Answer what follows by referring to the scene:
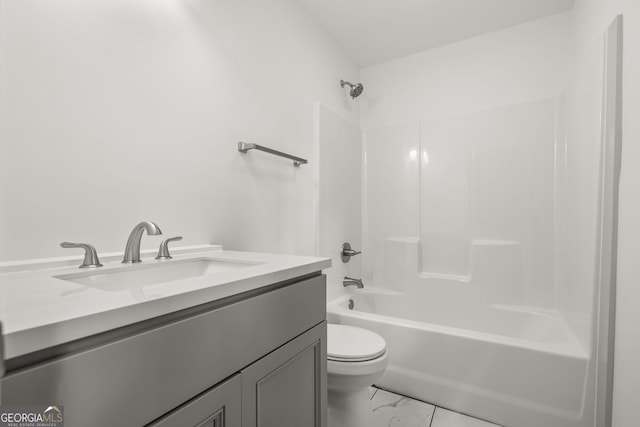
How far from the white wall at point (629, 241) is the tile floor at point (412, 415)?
608 mm

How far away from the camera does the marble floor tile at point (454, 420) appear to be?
144 centimetres

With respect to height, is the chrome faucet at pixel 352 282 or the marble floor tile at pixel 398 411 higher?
the chrome faucet at pixel 352 282

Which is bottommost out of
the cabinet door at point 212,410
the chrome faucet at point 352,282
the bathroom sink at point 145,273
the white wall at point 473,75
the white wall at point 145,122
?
the chrome faucet at point 352,282

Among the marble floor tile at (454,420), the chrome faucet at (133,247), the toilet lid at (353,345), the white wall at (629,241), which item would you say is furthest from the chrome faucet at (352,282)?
the chrome faucet at (133,247)

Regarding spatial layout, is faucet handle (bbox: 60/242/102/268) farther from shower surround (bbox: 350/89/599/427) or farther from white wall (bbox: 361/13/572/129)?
white wall (bbox: 361/13/572/129)

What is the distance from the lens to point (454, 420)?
4.84 ft

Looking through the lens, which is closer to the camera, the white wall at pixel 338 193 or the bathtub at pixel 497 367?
the bathtub at pixel 497 367

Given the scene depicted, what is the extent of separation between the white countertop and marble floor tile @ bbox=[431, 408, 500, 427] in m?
1.29

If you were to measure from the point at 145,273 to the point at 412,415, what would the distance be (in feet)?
4.83

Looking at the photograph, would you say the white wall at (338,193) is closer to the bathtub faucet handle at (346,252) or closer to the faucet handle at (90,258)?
the bathtub faucet handle at (346,252)

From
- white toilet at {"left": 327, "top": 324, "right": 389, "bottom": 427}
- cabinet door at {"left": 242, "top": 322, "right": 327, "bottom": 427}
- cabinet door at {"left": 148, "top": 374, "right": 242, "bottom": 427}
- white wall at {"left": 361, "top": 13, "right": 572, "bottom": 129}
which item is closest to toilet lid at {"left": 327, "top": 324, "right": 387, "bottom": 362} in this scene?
white toilet at {"left": 327, "top": 324, "right": 389, "bottom": 427}

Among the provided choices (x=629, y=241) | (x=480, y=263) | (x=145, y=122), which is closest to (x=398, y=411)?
(x=480, y=263)

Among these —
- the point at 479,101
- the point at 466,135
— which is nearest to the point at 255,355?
the point at 466,135

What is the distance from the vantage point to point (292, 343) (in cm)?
79
